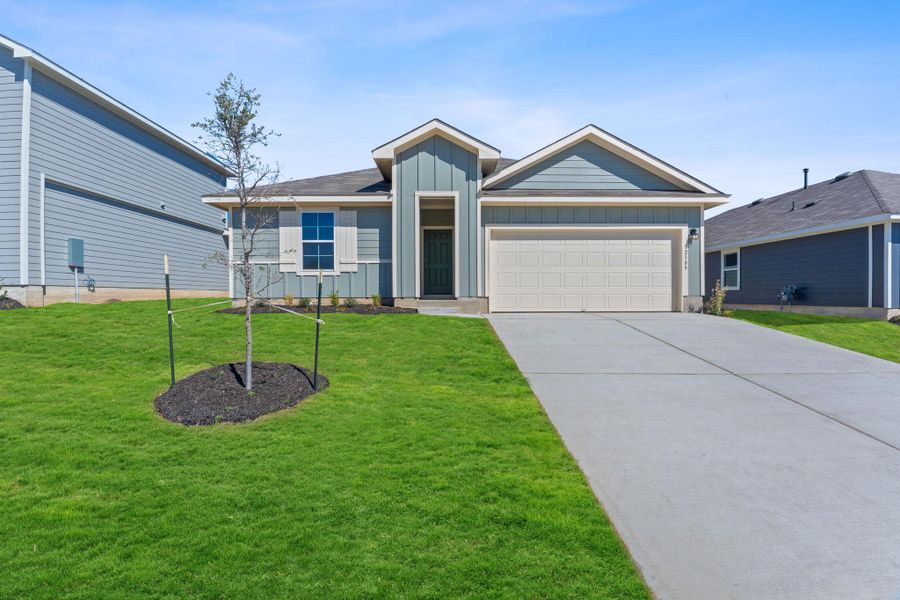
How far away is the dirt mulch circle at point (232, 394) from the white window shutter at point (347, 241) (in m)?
6.99

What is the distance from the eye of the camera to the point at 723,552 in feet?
10.7

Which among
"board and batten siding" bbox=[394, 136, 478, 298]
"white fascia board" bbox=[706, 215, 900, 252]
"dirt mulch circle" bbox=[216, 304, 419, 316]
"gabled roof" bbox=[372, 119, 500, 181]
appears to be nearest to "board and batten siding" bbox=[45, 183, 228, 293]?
"dirt mulch circle" bbox=[216, 304, 419, 316]

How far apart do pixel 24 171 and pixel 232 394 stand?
12.2 m

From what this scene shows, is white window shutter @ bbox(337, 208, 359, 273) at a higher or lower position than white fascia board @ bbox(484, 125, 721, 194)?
lower

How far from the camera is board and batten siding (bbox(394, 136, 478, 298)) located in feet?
43.4

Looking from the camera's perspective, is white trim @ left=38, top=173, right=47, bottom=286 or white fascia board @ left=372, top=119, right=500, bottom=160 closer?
white fascia board @ left=372, top=119, right=500, bottom=160

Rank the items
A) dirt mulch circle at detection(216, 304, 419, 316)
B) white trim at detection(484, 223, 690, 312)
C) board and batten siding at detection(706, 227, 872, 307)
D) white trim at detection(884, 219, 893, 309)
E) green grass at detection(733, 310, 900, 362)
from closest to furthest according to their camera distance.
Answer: green grass at detection(733, 310, 900, 362) < dirt mulch circle at detection(216, 304, 419, 316) < white trim at detection(484, 223, 690, 312) < white trim at detection(884, 219, 893, 309) < board and batten siding at detection(706, 227, 872, 307)

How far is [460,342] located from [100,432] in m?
5.49

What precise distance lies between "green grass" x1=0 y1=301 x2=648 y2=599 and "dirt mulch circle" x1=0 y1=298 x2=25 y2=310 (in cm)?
696

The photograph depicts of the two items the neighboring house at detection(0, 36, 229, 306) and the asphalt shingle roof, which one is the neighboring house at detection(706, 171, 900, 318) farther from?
the neighboring house at detection(0, 36, 229, 306)

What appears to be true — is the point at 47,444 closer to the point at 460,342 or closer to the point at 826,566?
the point at 460,342

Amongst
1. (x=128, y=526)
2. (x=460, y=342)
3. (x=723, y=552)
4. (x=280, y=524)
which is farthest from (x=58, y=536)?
(x=460, y=342)

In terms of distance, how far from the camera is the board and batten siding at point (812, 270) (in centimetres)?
1552

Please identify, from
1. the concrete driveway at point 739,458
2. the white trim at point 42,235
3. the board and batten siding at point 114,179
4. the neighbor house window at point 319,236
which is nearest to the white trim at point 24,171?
the board and batten siding at point 114,179
